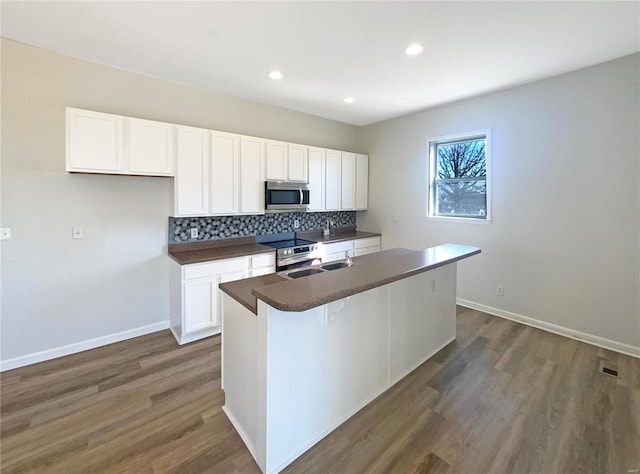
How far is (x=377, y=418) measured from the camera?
79.1 inches

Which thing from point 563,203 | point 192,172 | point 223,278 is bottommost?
point 223,278

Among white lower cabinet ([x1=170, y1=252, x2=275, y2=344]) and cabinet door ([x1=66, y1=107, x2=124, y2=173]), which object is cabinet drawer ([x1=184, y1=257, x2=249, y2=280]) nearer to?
white lower cabinet ([x1=170, y1=252, x2=275, y2=344])

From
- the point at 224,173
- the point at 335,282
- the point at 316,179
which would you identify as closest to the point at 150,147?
the point at 224,173

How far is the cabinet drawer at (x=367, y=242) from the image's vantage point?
4805 mm

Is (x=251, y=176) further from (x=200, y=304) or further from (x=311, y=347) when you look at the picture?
(x=311, y=347)

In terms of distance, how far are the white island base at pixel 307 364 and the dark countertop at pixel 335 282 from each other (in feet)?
0.32

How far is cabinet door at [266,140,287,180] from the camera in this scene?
3809 millimetres

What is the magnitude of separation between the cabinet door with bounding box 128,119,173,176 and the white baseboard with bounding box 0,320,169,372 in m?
1.73

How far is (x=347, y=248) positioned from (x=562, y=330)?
278 centimetres

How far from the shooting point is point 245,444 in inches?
70.6

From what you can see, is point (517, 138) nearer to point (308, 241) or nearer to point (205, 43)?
point (308, 241)

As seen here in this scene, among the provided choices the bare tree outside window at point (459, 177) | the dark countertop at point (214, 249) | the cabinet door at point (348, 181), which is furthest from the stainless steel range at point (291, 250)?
the bare tree outside window at point (459, 177)

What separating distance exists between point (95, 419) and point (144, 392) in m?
0.33

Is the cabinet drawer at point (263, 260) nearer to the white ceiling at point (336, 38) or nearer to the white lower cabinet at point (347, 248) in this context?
the white lower cabinet at point (347, 248)
